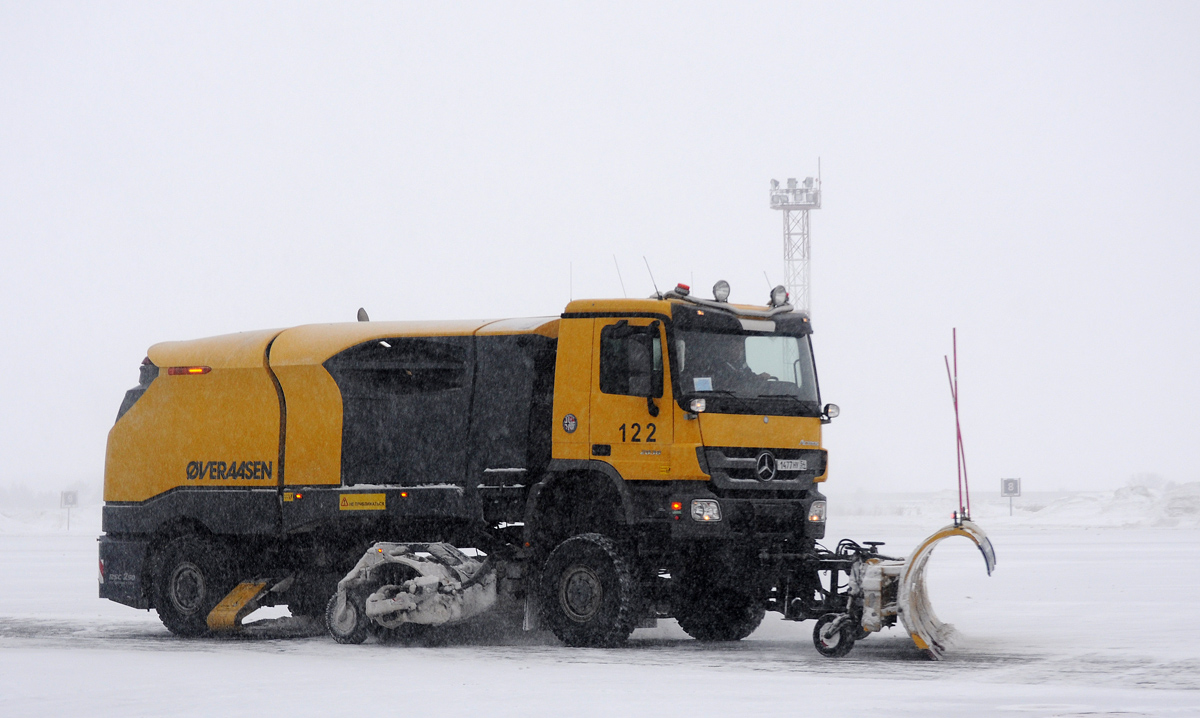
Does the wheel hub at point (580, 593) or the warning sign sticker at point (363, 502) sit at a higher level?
the warning sign sticker at point (363, 502)

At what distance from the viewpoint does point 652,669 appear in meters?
11.6

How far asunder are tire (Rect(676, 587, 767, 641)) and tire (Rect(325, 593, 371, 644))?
314 cm

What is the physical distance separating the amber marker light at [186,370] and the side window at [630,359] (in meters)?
5.02

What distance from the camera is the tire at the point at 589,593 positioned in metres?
13.3

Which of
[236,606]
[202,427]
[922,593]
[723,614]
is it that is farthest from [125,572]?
[922,593]

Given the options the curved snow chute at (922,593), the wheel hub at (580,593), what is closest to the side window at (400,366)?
the wheel hub at (580,593)

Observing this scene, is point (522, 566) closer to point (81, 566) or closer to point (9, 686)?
point (9, 686)

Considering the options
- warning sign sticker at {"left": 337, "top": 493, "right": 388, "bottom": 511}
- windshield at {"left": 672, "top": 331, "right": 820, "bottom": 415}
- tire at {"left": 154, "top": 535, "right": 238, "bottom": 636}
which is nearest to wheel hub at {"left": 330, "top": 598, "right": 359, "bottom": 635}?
warning sign sticker at {"left": 337, "top": 493, "right": 388, "bottom": 511}

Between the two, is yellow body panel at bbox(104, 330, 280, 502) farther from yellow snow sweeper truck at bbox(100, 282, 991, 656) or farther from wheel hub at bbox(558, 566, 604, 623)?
wheel hub at bbox(558, 566, 604, 623)

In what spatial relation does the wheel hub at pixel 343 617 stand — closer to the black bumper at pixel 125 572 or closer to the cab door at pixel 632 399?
the black bumper at pixel 125 572

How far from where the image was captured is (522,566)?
14.3 metres

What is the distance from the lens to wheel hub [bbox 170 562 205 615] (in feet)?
51.9

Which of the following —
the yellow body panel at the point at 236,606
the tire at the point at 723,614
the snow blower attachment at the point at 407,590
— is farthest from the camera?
the yellow body panel at the point at 236,606

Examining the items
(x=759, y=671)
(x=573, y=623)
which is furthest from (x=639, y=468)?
(x=759, y=671)
